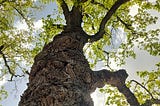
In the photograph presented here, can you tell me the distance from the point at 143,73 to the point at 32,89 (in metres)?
8.63

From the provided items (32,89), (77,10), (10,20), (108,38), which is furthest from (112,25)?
(32,89)

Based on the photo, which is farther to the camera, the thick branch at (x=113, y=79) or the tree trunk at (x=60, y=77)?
the thick branch at (x=113, y=79)

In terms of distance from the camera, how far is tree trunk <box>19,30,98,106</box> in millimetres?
5371

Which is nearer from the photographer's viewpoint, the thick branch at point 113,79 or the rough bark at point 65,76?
the rough bark at point 65,76

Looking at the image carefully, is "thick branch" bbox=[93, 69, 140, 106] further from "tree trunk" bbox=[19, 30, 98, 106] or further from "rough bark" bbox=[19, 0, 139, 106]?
"tree trunk" bbox=[19, 30, 98, 106]

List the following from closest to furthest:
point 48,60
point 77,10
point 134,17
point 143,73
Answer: point 48,60 → point 77,10 → point 143,73 → point 134,17

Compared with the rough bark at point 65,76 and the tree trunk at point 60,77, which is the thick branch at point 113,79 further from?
the tree trunk at point 60,77

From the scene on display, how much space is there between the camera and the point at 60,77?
6094 mm

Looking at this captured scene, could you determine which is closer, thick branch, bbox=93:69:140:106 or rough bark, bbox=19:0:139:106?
rough bark, bbox=19:0:139:106

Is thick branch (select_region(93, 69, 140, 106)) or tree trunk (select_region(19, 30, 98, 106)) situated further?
thick branch (select_region(93, 69, 140, 106))

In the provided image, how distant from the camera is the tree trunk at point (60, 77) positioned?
537 centimetres

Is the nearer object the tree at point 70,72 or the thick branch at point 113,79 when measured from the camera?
the tree at point 70,72

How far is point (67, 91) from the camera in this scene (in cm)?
555

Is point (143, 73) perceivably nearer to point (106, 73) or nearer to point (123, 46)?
point (123, 46)
